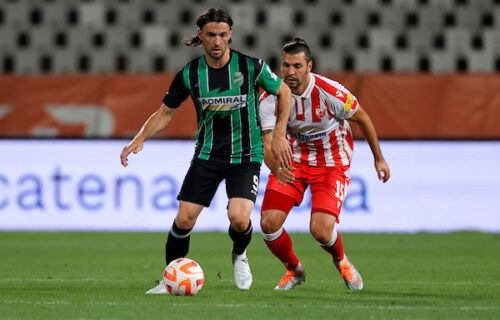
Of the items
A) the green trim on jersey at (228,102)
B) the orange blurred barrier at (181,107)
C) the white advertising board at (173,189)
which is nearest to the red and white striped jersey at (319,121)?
the green trim on jersey at (228,102)

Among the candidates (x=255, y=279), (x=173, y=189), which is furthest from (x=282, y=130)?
(x=173, y=189)

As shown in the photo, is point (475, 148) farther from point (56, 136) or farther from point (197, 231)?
point (56, 136)

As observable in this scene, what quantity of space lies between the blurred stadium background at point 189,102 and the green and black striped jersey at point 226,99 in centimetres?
621

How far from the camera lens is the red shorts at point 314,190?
266 inches

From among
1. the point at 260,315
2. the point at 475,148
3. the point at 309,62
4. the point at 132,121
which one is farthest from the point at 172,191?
the point at 260,315

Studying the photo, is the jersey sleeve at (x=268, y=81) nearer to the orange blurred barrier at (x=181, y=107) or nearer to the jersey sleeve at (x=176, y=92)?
the jersey sleeve at (x=176, y=92)

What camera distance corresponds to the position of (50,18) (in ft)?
51.7

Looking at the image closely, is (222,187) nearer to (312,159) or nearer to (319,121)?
(312,159)

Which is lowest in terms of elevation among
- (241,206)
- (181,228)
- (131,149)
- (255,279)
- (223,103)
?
(255,279)

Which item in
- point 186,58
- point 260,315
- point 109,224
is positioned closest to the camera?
point 260,315

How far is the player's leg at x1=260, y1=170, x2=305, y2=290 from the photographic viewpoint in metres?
6.73

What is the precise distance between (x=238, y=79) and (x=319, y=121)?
35.2 inches

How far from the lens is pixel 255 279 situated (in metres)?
7.50

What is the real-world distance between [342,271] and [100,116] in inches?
301
